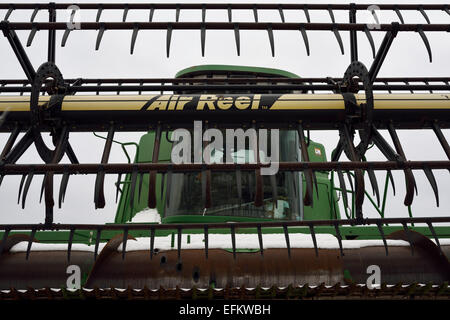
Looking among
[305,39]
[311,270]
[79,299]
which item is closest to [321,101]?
[305,39]

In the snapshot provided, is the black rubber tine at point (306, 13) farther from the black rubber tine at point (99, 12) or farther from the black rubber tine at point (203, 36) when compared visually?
the black rubber tine at point (99, 12)

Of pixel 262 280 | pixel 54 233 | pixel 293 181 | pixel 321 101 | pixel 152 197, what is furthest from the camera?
pixel 293 181

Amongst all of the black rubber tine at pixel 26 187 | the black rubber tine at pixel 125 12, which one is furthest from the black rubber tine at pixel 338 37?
the black rubber tine at pixel 26 187

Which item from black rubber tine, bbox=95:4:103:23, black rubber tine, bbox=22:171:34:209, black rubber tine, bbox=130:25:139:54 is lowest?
black rubber tine, bbox=22:171:34:209

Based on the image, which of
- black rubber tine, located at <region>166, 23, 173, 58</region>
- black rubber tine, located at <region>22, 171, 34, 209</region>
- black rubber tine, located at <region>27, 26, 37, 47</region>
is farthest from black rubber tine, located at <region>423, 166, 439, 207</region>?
black rubber tine, located at <region>27, 26, 37, 47</region>

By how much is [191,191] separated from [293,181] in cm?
117

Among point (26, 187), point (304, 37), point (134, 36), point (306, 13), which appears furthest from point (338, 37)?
point (26, 187)

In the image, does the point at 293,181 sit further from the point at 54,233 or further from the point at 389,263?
the point at 54,233

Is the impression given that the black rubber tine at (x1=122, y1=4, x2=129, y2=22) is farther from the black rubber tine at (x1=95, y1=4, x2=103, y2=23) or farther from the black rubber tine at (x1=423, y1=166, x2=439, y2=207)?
the black rubber tine at (x1=423, y1=166, x2=439, y2=207)

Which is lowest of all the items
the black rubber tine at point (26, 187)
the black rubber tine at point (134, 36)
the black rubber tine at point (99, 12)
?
the black rubber tine at point (26, 187)

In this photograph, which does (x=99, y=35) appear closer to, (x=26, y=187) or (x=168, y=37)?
(x=168, y=37)

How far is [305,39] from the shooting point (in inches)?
187

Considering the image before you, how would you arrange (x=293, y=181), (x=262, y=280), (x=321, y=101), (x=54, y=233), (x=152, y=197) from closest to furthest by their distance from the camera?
(x=152, y=197) → (x=262, y=280) → (x=321, y=101) → (x=54, y=233) → (x=293, y=181)
